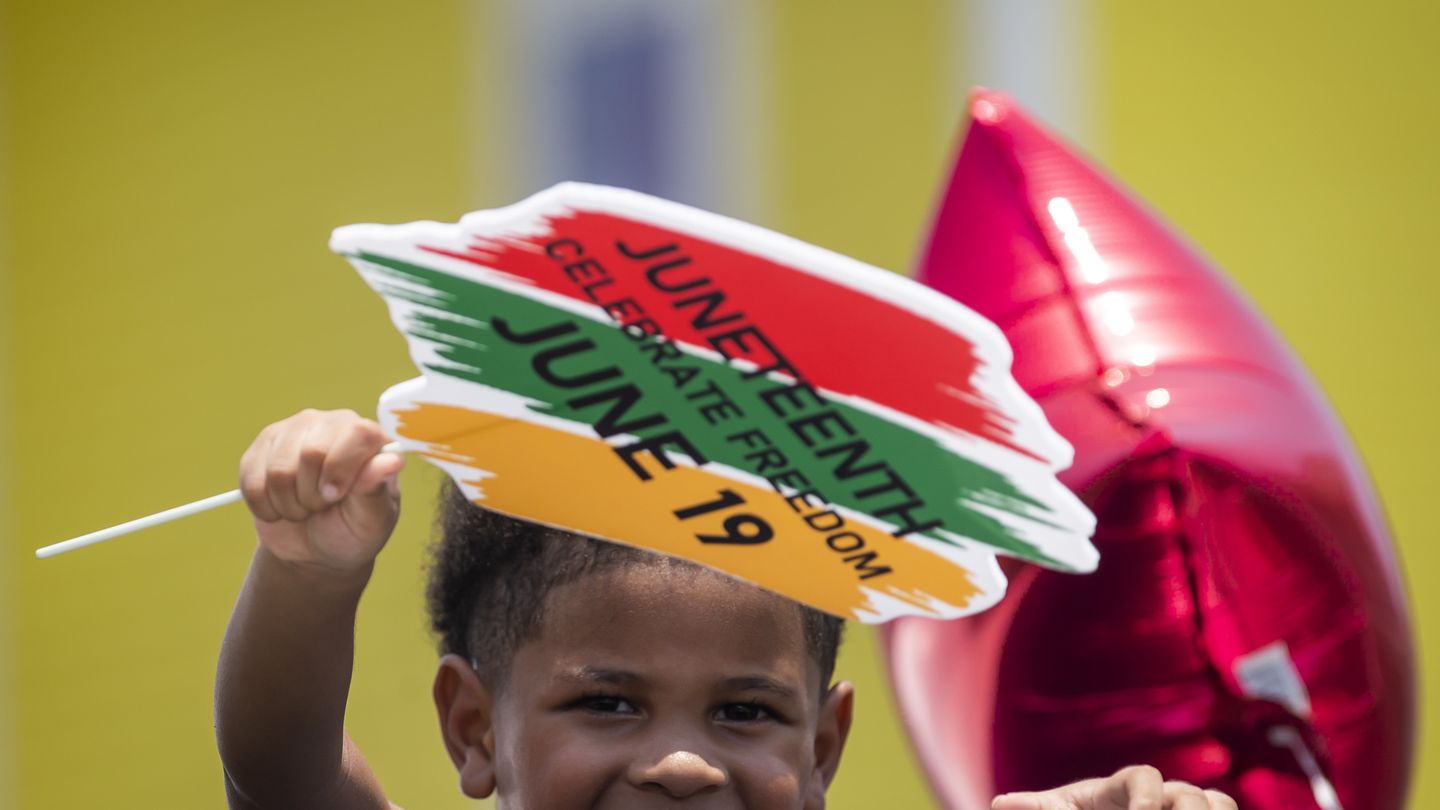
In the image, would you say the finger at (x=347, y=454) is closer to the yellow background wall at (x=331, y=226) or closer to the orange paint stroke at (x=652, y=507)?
the orange paint stroke at (x=652, y=507)

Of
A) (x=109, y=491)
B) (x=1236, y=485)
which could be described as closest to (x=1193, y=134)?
(x=109, y=491)

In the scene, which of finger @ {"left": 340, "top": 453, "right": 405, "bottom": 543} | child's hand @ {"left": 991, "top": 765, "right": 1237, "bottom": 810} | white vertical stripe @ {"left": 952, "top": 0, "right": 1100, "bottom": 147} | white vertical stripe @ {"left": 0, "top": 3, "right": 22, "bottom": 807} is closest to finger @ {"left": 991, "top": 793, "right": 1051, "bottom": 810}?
child's hand @ {"left": 991, "top": 765, "right": 1237, "bottom": 810}

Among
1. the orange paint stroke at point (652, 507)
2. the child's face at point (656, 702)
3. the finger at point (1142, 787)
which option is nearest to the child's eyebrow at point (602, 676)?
the child's face at point (656, 702)

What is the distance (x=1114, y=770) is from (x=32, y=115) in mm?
4115

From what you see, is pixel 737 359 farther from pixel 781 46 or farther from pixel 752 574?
pixel 781 46

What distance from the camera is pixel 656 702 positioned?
5.82ft

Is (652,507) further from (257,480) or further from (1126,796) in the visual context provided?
(1126,796)

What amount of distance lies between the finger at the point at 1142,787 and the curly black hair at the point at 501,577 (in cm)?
33

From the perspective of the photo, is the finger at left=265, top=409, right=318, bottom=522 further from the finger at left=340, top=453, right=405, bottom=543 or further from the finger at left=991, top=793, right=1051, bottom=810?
the finger at left=991, top=793, right=1051, bottom=810

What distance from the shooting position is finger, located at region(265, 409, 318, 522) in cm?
161

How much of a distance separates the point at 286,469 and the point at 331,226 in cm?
367

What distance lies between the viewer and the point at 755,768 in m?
1.78

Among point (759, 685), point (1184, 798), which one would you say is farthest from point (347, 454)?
point (1184, 798)

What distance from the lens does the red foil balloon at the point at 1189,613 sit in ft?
6.01
